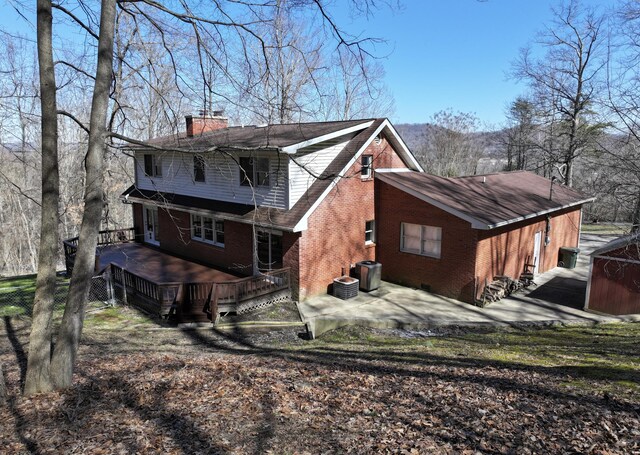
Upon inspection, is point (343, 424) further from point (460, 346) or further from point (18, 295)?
point (18, 295)

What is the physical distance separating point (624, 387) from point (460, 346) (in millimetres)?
4136

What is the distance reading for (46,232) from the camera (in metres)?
6.39

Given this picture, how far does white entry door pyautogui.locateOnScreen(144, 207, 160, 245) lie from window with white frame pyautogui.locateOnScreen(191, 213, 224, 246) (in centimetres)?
364

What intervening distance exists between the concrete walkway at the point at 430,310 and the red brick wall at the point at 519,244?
113 centimetres

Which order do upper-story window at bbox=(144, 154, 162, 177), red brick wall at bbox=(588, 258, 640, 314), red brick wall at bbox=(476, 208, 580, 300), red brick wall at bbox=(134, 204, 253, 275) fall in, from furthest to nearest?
upper-story window at bbox=(144, 154, 162, 177), red brick wall at bbox=(134, 204, 253, 275), red brick wall at bbox=(476, 208, 580, 300), red brick wall at bbox=(588, 258, 640, 314)

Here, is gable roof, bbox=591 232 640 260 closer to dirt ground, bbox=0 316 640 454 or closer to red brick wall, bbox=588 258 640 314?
red brick wall, bbox=588 258 640 314

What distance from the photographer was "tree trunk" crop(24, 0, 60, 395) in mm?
6301

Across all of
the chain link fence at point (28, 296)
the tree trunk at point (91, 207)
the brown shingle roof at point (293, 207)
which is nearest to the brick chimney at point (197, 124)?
the brown shingle roof at point (293, 207)

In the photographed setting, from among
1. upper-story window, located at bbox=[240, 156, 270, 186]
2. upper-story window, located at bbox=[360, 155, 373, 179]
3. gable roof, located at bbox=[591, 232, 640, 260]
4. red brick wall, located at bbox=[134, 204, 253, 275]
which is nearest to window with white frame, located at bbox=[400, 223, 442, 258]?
upper-story window, located at bbox=[360, 155, 373, 179]

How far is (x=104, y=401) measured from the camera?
6.16 meters

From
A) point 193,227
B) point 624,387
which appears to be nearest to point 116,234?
point 193,227

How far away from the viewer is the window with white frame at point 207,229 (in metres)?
17.5

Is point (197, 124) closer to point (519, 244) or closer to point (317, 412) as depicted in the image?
point (519, 244)

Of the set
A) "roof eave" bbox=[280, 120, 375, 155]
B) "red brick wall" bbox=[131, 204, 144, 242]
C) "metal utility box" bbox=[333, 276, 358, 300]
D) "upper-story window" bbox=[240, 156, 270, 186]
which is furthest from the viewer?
"red brick wall" bbox=[131, 204, 144, 242]
